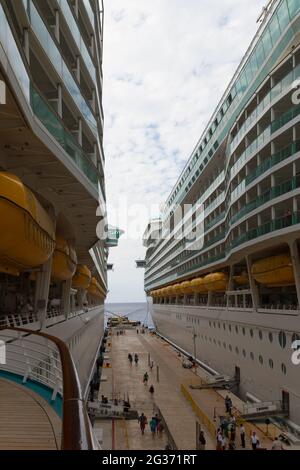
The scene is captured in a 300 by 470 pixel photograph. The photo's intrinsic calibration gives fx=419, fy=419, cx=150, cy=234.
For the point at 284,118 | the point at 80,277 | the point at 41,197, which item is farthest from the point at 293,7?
the point at 80,277

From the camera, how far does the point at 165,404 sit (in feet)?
88.1

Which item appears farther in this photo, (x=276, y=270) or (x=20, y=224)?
(x=276, y=270)

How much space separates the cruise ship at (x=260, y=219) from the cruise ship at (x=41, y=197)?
370 inches

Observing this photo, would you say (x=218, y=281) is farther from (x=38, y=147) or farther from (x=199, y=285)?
(x=38, y=147)

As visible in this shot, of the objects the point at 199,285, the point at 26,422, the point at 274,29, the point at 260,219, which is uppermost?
the point at 274,29

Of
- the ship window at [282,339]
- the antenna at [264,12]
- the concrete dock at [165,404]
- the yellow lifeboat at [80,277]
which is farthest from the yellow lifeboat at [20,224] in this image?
the antenna at [264,12]

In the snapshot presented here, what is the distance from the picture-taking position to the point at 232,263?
35.9 m

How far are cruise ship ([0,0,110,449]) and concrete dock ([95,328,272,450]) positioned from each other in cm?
580

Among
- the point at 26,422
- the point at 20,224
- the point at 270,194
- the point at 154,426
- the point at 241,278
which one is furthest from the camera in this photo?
the point at 241,278

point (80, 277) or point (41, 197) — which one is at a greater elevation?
point (41, 197)

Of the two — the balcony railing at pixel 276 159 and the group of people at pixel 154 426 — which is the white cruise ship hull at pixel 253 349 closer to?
the group of people at pixel 154 426

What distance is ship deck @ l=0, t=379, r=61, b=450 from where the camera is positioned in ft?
16.3

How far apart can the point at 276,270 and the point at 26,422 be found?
65.6ft

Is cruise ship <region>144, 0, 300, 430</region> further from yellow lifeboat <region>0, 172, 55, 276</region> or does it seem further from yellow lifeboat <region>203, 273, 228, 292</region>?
yellow lifeboat <region>0, 172, 55, 276</region>
